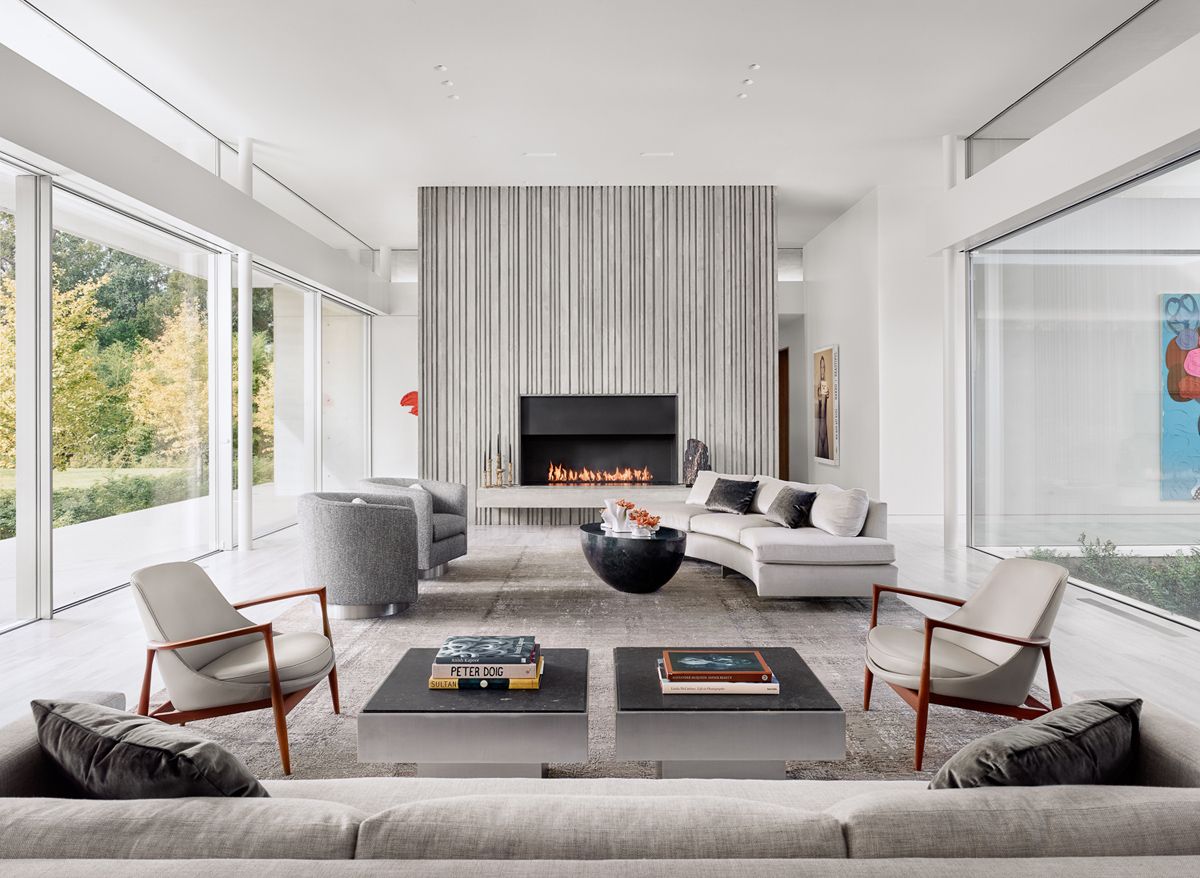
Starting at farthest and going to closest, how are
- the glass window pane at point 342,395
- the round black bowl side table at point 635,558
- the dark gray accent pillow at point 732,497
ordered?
the glass window pane at point 342,395 < the dark gray accent pillow at point 732,497 < the round black bowl side table at point 635,558

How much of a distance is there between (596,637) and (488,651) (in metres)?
1.69

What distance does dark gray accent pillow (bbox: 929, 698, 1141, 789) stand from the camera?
1266 millimetres

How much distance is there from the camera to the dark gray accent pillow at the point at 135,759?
1236mm

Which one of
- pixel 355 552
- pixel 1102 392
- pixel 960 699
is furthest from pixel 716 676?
pixel 1102 392

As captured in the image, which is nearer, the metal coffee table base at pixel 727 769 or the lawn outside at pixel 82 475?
the metal coffee table base at pixel 727 769

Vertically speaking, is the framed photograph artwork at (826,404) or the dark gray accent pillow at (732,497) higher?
the framed photograph artwork at (826,404)

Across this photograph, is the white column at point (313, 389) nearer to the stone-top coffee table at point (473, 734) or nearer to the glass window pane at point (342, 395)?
the glass window pane at point (342, 395)

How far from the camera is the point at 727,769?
7.75ft

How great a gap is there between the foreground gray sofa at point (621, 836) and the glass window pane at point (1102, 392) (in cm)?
408

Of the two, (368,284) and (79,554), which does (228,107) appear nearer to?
(79,554)

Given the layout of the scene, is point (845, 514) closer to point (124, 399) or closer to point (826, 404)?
point (124, 399)

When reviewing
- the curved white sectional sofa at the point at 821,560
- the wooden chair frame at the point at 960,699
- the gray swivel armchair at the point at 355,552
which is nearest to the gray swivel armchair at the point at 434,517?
the gray swivel armchair at the point at 355,552

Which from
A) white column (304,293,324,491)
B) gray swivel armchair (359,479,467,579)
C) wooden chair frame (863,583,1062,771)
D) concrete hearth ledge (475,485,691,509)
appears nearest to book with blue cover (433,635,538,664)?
wooden chair frame (863,583,1062,771)

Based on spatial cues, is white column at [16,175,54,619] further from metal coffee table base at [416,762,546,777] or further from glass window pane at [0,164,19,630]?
metal coffee table base at [416,762,546,777]
